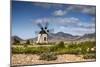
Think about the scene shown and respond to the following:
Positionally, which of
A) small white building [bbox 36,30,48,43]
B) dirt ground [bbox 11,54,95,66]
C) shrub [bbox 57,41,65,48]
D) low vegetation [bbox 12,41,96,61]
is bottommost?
dirt ground [bbox 11,54,95,66]

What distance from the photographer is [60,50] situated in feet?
9.25

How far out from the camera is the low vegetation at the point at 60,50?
8.79ft

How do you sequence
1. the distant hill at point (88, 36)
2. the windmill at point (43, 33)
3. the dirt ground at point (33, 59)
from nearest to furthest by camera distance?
the dirt ground at point (33, 59), the windmill at point (43, 33), the distant hill at point (88, 36)

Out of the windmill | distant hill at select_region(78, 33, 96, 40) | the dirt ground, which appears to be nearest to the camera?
the dirt ground

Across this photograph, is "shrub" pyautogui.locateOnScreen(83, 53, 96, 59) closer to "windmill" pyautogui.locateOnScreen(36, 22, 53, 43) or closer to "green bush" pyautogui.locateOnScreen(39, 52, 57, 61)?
"green bush" pyautogui.locateOnScreen(39, 52, 57, 61)

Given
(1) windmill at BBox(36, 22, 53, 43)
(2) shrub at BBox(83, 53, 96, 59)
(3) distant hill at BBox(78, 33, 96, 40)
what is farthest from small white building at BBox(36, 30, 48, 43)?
(2) shrub at BBox(83, 53, 96, 59)

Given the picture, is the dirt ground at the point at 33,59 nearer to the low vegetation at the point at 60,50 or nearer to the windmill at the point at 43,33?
the low vegetation at the point at 60,50

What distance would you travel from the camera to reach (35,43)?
8.89 ft

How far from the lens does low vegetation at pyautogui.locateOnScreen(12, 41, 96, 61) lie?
2678mm

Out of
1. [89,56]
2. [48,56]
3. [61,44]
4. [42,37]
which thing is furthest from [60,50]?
[89,56]

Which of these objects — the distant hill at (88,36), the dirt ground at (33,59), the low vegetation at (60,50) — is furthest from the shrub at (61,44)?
the distant hill at (88,36)

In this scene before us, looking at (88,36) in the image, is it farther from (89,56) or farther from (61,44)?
(61,44)
